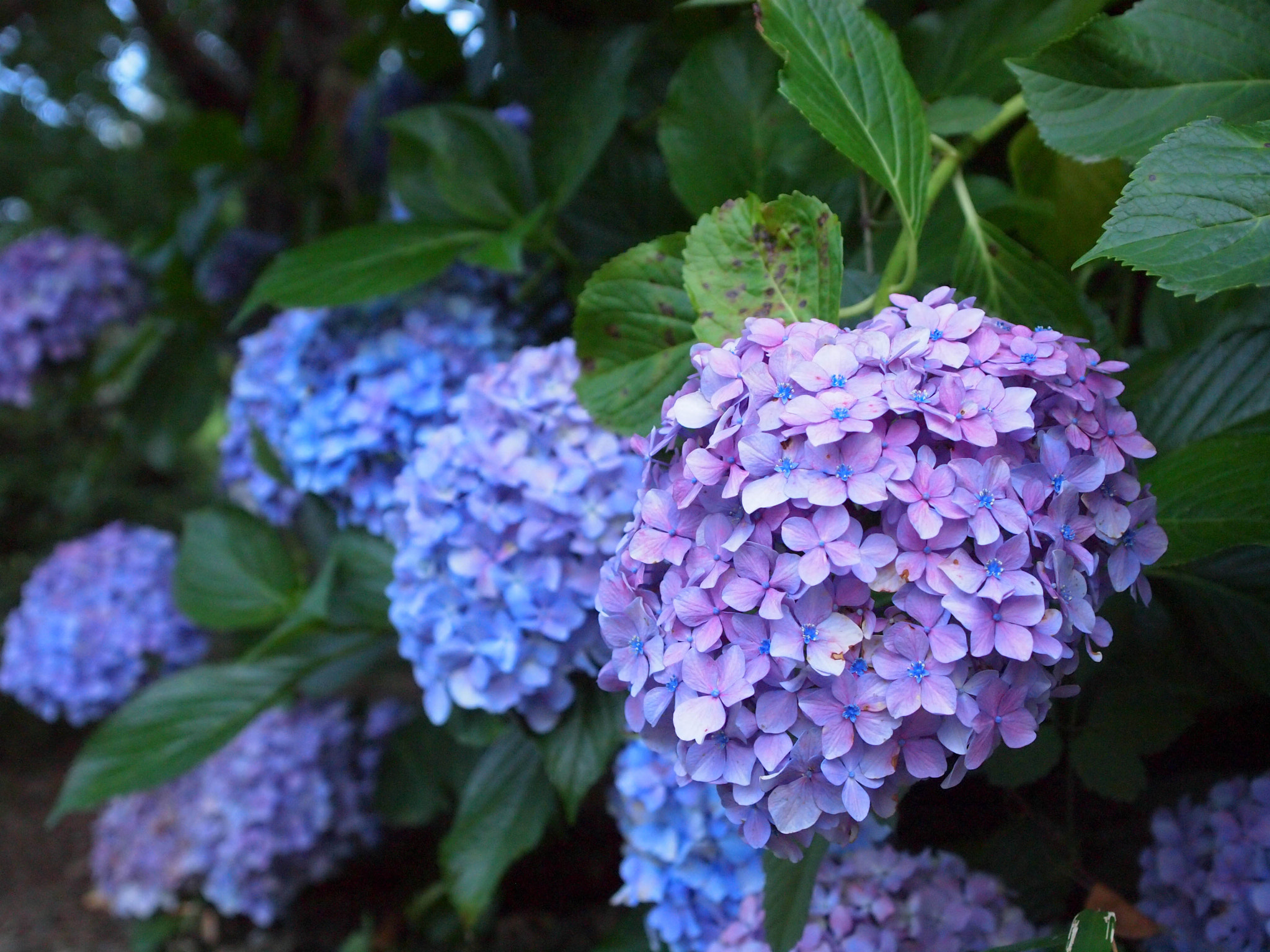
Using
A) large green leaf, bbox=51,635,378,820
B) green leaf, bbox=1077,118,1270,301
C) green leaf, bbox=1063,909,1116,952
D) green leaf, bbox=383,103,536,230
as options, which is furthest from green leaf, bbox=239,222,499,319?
green leaf, bbox=1063,909,1116,952

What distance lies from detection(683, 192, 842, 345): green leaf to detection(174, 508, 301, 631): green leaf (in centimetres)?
83

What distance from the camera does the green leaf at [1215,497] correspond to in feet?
1.93

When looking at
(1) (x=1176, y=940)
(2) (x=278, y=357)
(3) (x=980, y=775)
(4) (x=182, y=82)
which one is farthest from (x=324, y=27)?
(1) (x=1176, y=940)

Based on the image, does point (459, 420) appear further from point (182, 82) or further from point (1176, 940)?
point (182, 82)

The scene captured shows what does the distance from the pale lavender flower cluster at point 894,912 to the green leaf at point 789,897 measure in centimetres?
13

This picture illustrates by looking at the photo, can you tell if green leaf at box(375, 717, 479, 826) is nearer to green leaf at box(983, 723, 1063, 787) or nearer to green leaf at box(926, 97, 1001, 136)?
green leaf at box(983, 723, 1063, 787)

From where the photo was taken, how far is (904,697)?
0.48 metres

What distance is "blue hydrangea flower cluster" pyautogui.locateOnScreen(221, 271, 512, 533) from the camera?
1057 millimetres

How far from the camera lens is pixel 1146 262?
0.50 m

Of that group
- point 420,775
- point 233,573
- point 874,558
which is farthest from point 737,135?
point 420,775

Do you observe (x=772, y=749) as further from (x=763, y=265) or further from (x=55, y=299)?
(x=55, y=299)

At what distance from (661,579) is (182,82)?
1978 millimetres

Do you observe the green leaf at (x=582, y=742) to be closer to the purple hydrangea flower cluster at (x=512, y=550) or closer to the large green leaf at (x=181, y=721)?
the purple hydrangea flower cluster at (x=512, y=550)

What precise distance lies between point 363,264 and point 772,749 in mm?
727
